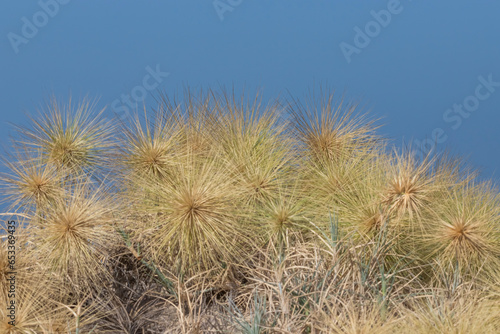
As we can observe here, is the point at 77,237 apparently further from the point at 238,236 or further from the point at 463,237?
the point at 463,237

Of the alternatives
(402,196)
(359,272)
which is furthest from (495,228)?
(359,272)

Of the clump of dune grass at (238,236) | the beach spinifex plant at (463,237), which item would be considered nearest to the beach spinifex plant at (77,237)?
the clump of dune grass at (238,236)

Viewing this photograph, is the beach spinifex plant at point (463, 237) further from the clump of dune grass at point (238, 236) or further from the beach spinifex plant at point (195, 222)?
the beach spinifex plant at point (195, 222)

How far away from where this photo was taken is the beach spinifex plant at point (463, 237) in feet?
12.8

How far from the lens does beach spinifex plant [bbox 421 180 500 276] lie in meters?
3.89

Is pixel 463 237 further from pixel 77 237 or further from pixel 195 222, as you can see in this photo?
pixel 77 237

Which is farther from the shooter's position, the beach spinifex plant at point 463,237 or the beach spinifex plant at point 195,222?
the beach spinifex plant at point 463,237

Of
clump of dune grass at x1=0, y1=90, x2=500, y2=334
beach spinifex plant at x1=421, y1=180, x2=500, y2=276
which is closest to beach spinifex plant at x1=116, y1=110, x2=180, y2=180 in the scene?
clump of dune grass at x1=0, y1=90, x2=500, y2=334

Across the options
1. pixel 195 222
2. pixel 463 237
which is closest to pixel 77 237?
pixel 195 222

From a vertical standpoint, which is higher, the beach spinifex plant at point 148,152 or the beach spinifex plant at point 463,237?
the beach spinifex plant at point 148,152

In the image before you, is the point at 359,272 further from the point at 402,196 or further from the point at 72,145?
the point at 72,145

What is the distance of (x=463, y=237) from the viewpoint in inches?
153

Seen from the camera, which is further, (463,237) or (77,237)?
(463,237)

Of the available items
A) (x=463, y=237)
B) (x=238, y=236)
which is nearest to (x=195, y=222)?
(x=238, y=236)
